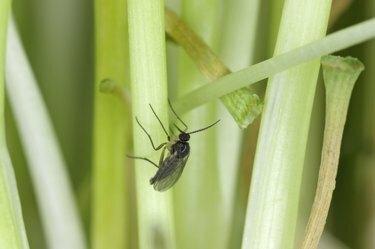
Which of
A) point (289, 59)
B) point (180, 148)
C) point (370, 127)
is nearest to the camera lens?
point (289, 59)

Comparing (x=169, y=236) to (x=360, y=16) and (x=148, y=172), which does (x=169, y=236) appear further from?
(x=360, y=16)

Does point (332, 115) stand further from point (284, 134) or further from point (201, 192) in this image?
point (201, 192)

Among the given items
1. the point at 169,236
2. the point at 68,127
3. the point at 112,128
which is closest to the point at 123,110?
the point at 112,128

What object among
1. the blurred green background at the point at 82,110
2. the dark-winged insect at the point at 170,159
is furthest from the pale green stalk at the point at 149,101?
the blurred green background at the point at 82,110

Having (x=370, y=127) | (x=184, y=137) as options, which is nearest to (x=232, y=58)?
(x=184, y=137)

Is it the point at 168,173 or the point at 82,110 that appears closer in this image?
the point at 168,173

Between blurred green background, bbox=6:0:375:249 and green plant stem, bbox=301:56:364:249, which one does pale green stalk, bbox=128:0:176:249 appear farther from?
blurred green background, bbox=6:0:375:249
